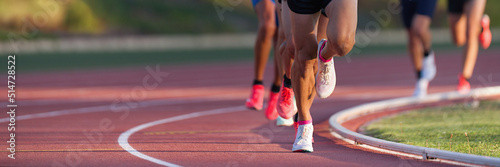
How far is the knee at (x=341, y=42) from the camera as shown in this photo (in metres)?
5.54

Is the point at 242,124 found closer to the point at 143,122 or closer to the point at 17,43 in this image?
the point at 143,122

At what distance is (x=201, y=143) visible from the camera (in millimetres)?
6617

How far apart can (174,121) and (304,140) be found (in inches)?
119

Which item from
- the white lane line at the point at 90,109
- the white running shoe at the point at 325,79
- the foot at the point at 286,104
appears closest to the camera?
the white running shoe at the point at 325,79

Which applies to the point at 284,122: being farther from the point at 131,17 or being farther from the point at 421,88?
the point at 131,17

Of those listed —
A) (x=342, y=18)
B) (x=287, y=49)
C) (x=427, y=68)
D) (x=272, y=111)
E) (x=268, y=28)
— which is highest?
(x=342, y=18)

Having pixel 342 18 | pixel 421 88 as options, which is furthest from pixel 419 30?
pixel 342 18

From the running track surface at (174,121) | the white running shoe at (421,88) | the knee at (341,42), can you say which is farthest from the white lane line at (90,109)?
the knee at (341,42)

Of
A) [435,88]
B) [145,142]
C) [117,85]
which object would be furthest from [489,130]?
[117,85]

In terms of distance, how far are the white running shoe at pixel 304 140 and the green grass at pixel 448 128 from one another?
0.86 m

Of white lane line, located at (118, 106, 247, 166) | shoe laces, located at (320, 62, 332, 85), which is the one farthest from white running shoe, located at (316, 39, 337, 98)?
white lane line, located at (118, 106, 247, 166)

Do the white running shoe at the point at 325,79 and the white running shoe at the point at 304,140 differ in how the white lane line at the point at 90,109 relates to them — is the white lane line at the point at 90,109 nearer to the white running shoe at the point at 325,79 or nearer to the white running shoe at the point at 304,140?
the white running shoe at the point at 304,140

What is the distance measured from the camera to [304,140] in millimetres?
6004

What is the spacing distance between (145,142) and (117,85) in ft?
31.5
